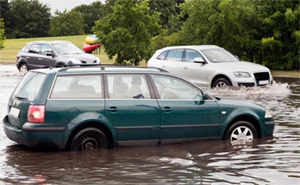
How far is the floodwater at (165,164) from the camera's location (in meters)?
8.12

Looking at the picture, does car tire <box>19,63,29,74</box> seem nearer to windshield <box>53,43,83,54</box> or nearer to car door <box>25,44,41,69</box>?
car door <box>25,44,41,69</box>

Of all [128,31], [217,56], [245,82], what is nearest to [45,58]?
[217,56]

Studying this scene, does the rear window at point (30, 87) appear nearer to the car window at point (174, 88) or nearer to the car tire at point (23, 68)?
the car window at point (174, 88)

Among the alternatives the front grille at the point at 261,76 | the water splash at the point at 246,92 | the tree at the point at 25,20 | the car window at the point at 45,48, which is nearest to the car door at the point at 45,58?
the car window at the point at 45,48

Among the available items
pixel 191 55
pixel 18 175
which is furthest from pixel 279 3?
pixel 18 175

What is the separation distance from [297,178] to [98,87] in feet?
11.5

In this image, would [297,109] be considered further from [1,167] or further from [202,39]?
[202,39]

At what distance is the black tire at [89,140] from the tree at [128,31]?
104 ft

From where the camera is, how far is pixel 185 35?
143 feet

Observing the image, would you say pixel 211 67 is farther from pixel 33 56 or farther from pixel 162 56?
pixel 33 56

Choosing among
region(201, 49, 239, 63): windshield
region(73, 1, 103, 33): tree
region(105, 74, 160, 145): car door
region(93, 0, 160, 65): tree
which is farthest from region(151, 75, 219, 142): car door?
region(73, 1, 103, 33): tree

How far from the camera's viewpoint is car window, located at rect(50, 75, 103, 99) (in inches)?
386

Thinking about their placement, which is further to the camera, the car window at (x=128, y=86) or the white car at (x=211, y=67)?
the white car at (x=211, y=67)

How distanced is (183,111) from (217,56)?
11906 millimetres
